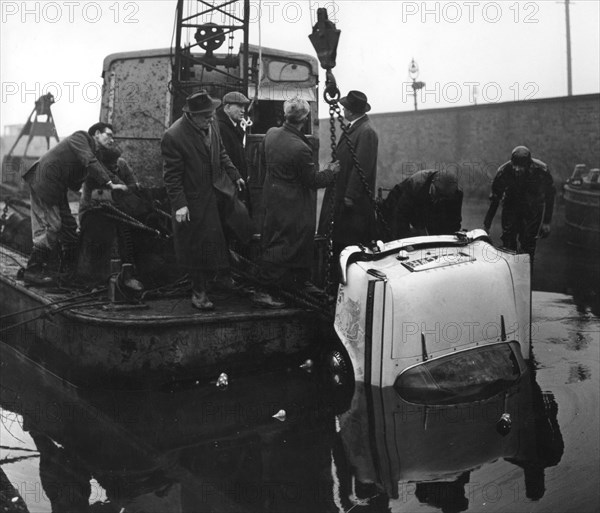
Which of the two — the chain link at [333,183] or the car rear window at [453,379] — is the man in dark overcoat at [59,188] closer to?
the chain link at [333,183]

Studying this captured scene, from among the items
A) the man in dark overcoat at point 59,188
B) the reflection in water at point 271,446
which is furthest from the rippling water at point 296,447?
the man in dark overcoat at point 59,188

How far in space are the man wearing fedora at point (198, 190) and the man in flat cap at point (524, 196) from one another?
334cm

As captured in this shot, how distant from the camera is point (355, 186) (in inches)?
247

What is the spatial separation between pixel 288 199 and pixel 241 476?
2522mm

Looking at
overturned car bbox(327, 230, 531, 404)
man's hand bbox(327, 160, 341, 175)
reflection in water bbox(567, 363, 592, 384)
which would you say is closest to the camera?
overturned car bbox(327, 230, 531, 404)

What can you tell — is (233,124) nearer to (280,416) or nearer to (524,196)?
(280,416)

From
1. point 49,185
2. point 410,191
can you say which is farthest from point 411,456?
point 49,185

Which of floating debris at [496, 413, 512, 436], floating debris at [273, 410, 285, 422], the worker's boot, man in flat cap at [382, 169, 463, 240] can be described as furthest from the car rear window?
the worker's boot

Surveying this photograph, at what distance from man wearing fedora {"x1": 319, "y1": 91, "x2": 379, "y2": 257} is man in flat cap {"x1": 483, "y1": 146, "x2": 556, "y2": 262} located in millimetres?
1950

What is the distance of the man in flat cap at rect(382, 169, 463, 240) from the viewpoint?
21.0 ft

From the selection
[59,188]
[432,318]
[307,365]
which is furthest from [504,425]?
[59,188]

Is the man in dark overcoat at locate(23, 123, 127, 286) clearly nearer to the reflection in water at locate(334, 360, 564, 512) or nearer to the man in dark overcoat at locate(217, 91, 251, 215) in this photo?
the man in dark overcoat at locate(217, 91, 251, 215)

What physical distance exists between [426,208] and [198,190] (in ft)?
7.27

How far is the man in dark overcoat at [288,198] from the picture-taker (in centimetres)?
578
